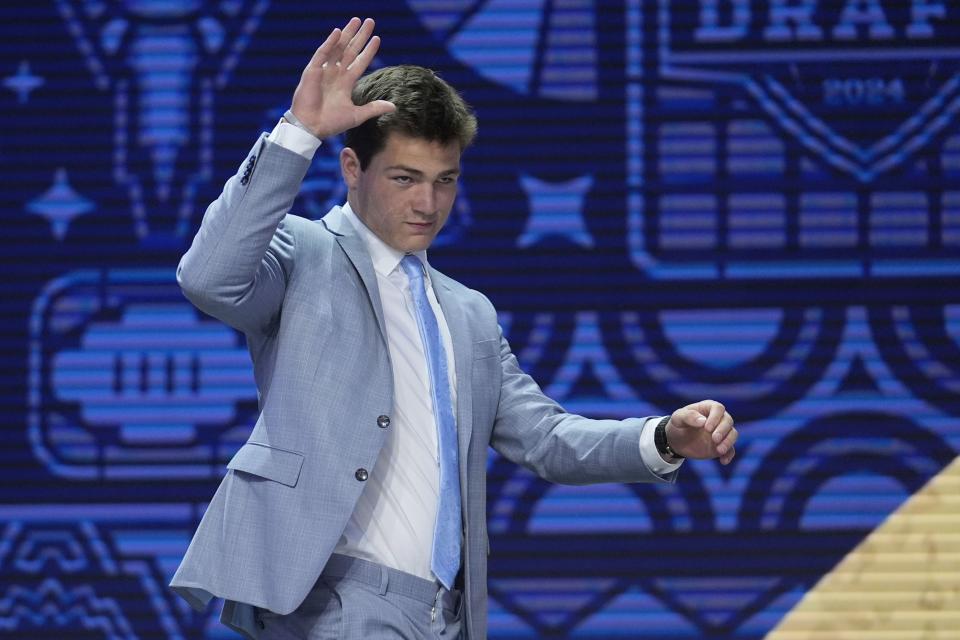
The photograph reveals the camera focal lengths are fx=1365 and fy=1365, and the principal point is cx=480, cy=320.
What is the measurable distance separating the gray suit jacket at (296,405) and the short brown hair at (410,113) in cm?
18

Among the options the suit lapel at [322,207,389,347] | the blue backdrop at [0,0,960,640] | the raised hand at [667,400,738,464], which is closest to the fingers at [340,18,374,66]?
the suit lapel at [322,207,389,347]

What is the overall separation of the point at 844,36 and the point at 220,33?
237 cm

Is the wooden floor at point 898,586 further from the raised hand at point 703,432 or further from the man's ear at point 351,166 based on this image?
the man's ear at point 351,166

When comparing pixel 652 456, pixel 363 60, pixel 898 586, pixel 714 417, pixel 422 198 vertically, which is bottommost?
pixel 898 586

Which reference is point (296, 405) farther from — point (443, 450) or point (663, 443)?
point (663, 443)

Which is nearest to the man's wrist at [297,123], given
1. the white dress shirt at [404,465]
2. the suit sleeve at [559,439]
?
the white dress shirt at [404,465]

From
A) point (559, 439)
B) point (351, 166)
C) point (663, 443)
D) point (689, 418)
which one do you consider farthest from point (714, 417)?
point (351, 166)

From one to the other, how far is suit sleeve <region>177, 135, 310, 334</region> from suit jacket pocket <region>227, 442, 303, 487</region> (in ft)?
0.89

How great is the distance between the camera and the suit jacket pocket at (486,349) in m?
2.84

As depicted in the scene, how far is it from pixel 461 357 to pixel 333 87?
2.05ft

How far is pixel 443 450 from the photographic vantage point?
265 centimetres

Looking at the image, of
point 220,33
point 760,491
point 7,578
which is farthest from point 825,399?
point 7,578

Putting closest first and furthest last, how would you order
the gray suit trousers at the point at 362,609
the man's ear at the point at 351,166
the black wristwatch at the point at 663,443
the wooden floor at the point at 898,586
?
1. the gray suit trousers at the point at 362,609
2. the black wristwatch at the point at 663,443
3. the man's ear at the point at 351,166
4. the wooden floor at the point at 898,586

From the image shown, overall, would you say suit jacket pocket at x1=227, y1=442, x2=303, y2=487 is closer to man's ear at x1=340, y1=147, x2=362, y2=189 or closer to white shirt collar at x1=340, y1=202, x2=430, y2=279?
white shirt collar at x1=340, y1=202, x2=430, y2=279
